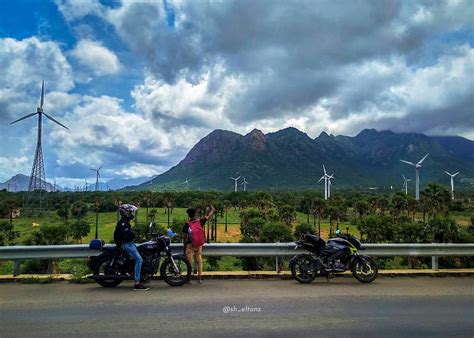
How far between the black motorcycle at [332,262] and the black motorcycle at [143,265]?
2.56 metres

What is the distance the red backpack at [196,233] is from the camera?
8.81m

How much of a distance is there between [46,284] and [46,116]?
68642 mm

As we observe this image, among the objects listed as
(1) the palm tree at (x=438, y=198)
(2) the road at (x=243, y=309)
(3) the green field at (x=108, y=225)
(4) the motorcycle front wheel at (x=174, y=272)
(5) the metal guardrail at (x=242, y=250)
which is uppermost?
(1) the palm tree at (x=438, y=198)

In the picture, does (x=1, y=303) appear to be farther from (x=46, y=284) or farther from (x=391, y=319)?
(x=391, y=319)

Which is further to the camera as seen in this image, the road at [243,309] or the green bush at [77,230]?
the green bush at [77,230]

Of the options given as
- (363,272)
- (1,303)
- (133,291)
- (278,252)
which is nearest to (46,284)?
(1,303)

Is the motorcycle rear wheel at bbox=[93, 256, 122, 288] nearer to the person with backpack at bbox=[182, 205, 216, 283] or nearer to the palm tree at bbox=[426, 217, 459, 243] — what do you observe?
the person with backpack at bbox=[182, 205, 216, 283]

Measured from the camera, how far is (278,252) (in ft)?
31.6

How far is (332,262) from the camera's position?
358 inches

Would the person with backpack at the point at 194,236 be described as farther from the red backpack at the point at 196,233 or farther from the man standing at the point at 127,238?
the man standing at the point at 127,238

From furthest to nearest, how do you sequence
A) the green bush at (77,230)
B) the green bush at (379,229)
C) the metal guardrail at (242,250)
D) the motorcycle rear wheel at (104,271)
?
1. the green bush at (77,230)
2. the green bush at (379,229)
3. the metal guardrail at (242,250)
4. the motorcycle rear wheel at (104,271)

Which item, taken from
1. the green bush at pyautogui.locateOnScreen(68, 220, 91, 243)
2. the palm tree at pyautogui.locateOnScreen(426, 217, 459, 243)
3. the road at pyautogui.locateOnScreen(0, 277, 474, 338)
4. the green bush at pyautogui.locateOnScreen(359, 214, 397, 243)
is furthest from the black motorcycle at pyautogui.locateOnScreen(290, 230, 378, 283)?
the green bush at pyautogui.locateOnScreen(68, 220, 91, 243)

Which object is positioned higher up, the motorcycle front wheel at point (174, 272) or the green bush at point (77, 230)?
the motorcycle front wheel at point (174, 272)

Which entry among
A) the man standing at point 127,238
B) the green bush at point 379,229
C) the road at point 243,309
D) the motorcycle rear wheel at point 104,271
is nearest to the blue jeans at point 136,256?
the man standing at point 127,238
